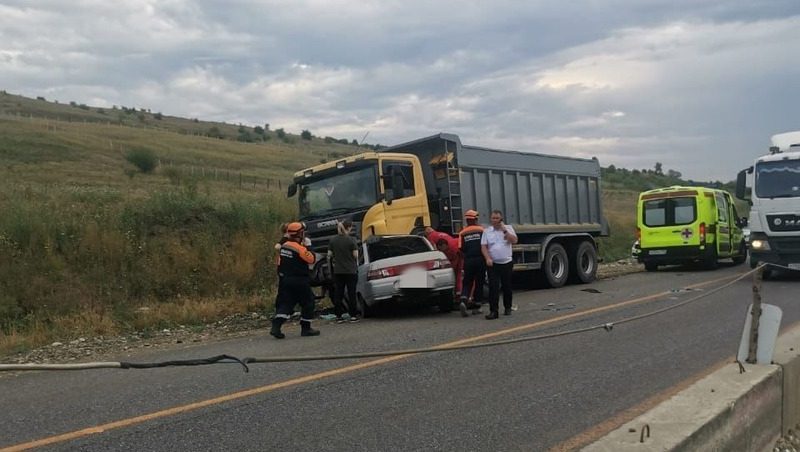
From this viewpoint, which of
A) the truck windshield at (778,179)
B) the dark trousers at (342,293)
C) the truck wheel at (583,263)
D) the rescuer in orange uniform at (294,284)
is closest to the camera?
the rescuer in orange uniform at (294,284)

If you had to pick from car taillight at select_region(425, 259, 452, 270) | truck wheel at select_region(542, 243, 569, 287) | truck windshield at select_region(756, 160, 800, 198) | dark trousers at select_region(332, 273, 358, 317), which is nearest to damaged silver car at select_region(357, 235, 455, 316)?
car taillight at select_region(425, 259, 452, 270)

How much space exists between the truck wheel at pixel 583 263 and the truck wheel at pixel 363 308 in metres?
6.29

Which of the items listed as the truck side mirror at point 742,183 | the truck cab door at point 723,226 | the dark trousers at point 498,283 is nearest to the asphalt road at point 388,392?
the dark trousers at point 498,283

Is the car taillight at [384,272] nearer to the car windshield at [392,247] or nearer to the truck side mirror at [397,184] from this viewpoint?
the car windshield at [392,247]

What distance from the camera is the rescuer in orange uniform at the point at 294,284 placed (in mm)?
9266

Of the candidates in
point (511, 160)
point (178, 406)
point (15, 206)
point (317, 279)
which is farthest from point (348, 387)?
point (15, 206)

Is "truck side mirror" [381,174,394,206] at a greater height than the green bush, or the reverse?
the green bush

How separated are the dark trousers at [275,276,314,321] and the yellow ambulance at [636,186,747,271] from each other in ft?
38.1

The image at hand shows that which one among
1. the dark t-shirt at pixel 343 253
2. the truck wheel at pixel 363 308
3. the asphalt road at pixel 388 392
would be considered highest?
the dark t-shirt at pixel 343 253

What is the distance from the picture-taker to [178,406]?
5570 mm

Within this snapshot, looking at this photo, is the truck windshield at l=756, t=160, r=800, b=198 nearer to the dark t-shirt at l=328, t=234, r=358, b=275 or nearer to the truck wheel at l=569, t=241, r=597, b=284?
the truck wheel at l=569, t=241, r=597, b=284

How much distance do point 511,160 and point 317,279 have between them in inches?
208

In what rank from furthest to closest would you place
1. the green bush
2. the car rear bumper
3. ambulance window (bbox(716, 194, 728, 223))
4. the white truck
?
the green bush, ambulance window (bbox(716, 194, 728, 223)), the white truck, the car rear bumper

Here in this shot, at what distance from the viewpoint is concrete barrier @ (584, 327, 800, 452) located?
3.20 metres
